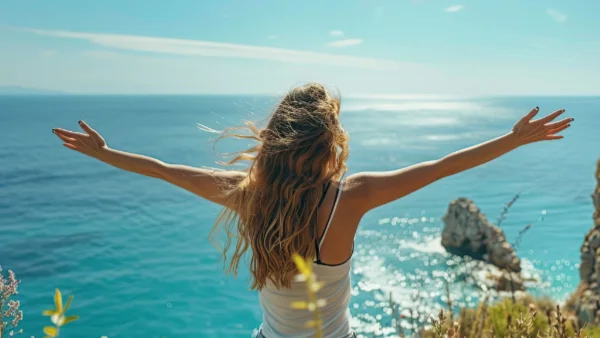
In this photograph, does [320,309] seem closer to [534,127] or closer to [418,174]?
[418,174]

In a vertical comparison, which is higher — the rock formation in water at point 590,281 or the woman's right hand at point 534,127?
the woman's right hand at point 534,127

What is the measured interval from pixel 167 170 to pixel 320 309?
39.7 inches

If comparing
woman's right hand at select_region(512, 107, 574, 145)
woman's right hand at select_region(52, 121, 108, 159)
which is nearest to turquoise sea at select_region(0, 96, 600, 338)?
woman's right hand at select_region(52, 121, 108, 159)

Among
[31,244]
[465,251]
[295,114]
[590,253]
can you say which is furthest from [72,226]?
[295,114]

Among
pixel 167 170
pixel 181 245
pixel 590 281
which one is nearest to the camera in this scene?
pixel 167 170

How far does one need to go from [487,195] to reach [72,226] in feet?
106

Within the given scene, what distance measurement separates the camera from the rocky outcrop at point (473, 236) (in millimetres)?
20797

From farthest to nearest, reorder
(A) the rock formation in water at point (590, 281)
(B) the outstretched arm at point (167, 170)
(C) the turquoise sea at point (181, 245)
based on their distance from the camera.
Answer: (C) the turquoise sea at point (181, 245)
(A) the rock formation in water at point (590, 281)
(B) the outstretched arm at point (167, 170)

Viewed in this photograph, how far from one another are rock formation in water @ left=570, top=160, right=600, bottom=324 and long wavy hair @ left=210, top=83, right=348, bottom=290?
7.27 metres

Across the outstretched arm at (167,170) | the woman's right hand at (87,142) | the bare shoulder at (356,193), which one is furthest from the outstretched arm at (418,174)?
the woman's right hand at (87,142)

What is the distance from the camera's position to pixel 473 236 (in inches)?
909

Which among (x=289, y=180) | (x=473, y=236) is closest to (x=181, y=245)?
(x=473, y=236)

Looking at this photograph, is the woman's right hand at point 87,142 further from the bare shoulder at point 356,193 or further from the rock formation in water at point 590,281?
the rock formation in water at point 590,281

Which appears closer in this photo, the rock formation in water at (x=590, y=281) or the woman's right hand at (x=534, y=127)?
the woman's right hand at (x=534, y=127)
